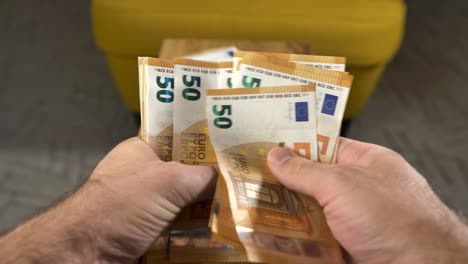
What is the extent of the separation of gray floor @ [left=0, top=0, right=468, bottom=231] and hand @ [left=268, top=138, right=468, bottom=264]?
2.67 ft

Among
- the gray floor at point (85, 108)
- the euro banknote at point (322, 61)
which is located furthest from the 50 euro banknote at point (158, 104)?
the gray floor at point (85, 108)

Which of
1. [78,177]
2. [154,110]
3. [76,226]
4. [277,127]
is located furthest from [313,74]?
[78,177]

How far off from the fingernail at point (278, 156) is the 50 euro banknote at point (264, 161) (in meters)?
0.03

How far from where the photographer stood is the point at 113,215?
22.8 inches

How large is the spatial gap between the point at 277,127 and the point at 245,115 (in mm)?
56

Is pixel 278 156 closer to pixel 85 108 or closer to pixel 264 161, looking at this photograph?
pixel 264 161

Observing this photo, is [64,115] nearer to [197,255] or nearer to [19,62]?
[19,62]

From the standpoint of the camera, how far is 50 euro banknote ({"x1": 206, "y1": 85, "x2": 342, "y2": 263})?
2.11 feet

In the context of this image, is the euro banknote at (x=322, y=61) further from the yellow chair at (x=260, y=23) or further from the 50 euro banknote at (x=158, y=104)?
the yellow chair at (x=260, y=23)

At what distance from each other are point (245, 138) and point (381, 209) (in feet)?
0.76

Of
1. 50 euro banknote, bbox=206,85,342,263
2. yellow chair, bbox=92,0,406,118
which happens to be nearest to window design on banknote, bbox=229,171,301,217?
50 euro banknote, bbox=206,85,342,263

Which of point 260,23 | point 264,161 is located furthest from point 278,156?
point 260,23

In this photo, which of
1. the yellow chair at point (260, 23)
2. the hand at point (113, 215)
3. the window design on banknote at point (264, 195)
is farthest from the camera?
the yellow chair at point (260, 23)

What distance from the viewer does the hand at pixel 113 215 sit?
55cm
